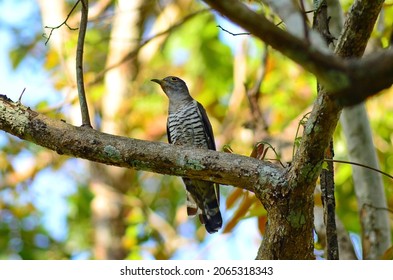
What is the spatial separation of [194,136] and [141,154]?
2273 millimetres

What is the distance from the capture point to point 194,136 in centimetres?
542

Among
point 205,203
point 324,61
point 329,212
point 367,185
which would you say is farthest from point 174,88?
point 324,61

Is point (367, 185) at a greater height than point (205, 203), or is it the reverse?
point (367, 185)

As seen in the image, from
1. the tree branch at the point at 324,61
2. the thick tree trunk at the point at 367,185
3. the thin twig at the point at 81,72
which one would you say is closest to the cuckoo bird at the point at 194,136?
the thick tree trunk at the point at 367,185

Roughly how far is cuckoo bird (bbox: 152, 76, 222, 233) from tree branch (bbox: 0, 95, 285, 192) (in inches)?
67.1

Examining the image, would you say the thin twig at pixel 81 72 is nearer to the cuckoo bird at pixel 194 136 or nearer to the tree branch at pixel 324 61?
the cuckoo bird at pixel 194 136

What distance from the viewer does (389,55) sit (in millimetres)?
1617

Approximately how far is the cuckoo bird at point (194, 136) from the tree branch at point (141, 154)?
1704 millimetres

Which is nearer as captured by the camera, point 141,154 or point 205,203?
point 141,154

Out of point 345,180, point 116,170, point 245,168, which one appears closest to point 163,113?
point 116,170

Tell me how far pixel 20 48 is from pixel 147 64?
73.3 inches

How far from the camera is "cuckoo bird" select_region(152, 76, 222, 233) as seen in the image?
5.00m

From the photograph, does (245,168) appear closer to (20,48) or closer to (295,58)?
(295,58)

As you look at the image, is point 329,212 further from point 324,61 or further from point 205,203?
point 324,61
